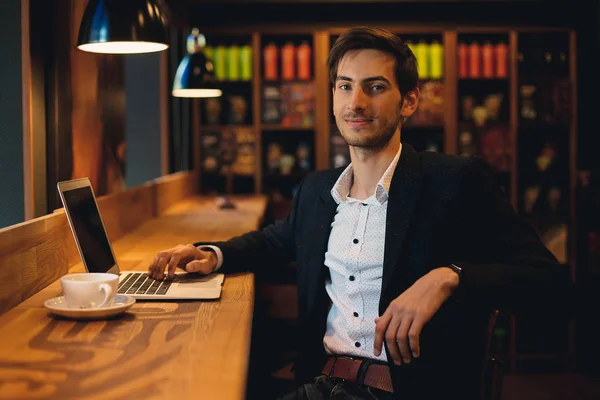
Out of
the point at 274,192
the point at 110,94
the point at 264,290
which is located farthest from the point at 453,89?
the point at 110,94

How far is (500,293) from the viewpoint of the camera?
63.2 inches

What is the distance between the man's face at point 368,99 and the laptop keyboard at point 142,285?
2.06 ft

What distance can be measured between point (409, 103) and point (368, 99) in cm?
19

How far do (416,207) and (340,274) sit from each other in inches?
10.7

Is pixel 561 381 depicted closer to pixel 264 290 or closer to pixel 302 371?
pixel 264 290

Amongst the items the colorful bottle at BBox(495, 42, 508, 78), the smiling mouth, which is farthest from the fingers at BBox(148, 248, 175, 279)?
the colorful bottle at BBox(495, 42, 508, 78)

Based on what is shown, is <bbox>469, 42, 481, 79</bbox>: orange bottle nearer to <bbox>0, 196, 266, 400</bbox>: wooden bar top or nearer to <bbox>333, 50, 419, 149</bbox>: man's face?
<bbox>333, 50, 419, 149</bbox>: man's face

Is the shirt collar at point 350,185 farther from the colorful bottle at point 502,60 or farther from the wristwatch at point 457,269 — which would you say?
the colorful bottle at point 502,60

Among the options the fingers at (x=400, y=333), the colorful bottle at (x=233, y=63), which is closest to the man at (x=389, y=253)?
the fingers at (x=400, y=333)

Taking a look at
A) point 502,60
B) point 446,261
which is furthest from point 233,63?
point 446,261

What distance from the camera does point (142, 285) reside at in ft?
6.19

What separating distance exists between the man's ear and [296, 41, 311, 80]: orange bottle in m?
3.46

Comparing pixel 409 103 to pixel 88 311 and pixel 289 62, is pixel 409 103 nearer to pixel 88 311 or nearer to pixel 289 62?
pixel 88 311

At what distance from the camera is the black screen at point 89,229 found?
187 cm
